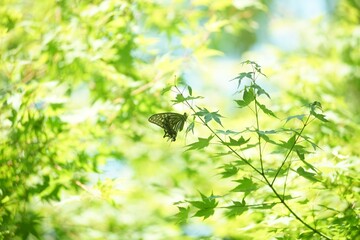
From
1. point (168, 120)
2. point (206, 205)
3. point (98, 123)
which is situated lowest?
point (206, 205)

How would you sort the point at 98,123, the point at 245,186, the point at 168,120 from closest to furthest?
the point at 245,186 < the point at 168,120 < the point at 98,123

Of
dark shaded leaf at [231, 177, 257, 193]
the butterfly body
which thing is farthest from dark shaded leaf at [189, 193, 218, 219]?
the butterfly body

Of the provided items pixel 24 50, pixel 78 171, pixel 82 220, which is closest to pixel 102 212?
pixel 82 220

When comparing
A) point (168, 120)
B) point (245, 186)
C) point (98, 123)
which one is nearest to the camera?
point (245, 186)

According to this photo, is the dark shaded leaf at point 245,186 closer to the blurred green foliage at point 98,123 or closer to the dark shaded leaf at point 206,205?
the dark shaded leaf at point 206,205

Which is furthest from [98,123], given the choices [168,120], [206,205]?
[206,205]

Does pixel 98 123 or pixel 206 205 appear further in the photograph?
pixel 98 123

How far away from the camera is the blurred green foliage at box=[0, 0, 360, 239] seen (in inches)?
73.4

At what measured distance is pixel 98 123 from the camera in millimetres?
2193

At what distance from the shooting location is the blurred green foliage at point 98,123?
186 centimetres

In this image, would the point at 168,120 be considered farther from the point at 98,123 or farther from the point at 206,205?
the point at 98,123

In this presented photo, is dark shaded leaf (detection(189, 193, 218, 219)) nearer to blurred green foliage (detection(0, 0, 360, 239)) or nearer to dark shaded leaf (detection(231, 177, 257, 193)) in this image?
dark shaded leaf (detection(231, 177, 257, 193))

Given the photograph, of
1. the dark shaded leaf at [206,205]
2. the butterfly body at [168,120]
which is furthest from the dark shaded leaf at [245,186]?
the butterfly body at [168,120]

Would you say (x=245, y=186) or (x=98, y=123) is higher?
(x=98, y=123)
